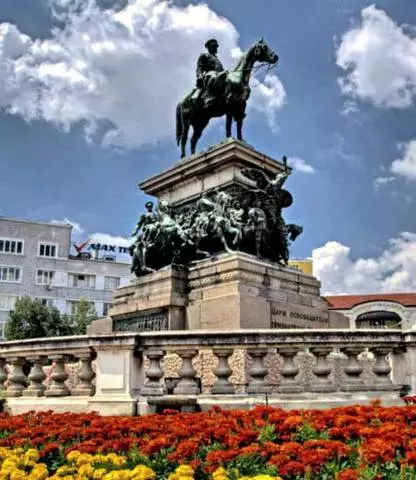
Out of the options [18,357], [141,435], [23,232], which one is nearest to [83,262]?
[23,232]

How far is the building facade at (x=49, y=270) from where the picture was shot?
240 feet

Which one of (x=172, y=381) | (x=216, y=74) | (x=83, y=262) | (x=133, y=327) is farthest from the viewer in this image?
(x=83, y=262)

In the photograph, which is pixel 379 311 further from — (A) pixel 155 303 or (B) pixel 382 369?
(B) pixel 382 369

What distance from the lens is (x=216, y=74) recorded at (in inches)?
751

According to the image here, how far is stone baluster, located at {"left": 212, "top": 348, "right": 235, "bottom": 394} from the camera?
8773 millimetres

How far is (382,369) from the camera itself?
910 cm

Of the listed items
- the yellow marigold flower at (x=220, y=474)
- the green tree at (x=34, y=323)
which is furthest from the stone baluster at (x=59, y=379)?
the green tree at (x=34, y=323)

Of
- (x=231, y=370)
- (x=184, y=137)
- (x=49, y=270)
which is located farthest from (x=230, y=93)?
(x=49, y=270)

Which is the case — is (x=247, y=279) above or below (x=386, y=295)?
below

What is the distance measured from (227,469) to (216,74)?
1553 cm

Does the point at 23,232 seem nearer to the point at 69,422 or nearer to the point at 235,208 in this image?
the point at 235,208

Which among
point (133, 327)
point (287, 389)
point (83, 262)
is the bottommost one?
point (287, 389)

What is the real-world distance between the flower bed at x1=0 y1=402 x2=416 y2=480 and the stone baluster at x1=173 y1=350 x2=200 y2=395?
41.2 inches

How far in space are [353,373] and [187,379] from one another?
2.35 meters
